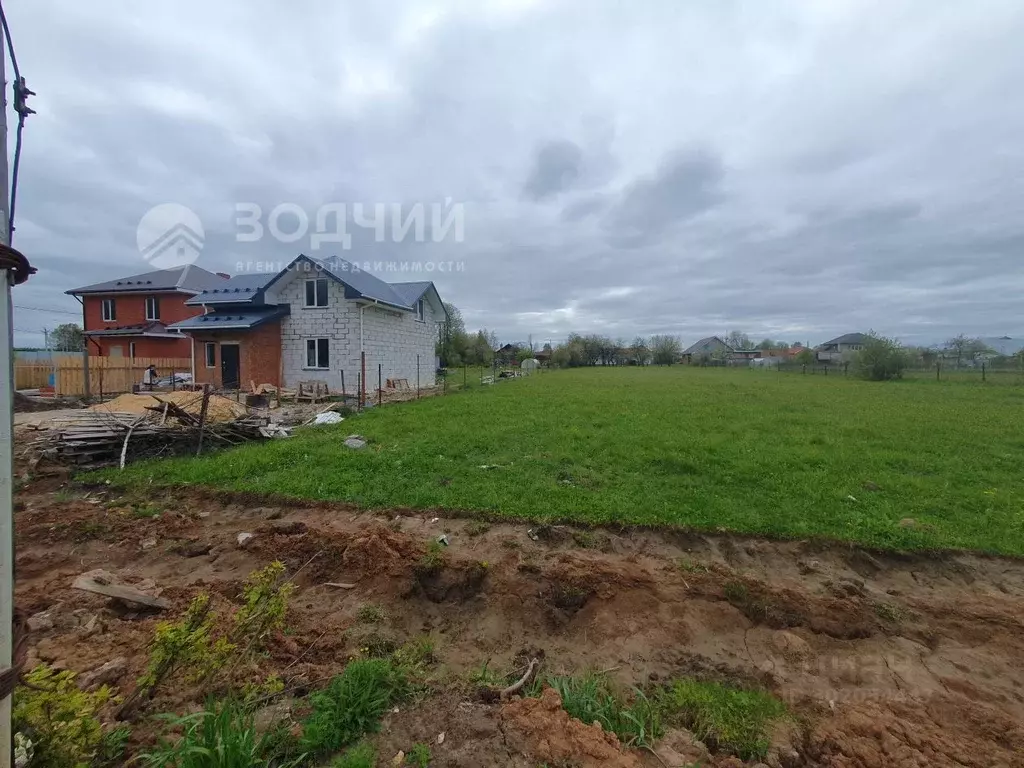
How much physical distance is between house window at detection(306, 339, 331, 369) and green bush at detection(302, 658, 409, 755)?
17882 mm

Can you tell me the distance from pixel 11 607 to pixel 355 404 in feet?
47.2

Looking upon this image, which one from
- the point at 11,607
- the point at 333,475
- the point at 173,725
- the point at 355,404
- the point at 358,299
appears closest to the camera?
the point at 11,607

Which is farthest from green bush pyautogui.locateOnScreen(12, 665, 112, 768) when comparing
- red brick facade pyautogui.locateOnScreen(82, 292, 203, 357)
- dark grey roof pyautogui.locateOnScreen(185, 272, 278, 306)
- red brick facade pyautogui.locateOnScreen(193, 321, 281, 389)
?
red brick facade pyautogui.locateOnScreen(82, 292, 203, 357)

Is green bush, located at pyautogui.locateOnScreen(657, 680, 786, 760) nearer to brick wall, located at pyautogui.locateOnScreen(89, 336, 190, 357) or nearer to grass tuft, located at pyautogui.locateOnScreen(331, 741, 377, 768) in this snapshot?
grass tuft, located at pyautogui.locateOnScreen(331, 741, 377, 768)

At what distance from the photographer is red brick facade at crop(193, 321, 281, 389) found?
1889 cm

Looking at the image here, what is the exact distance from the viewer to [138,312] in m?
29.6

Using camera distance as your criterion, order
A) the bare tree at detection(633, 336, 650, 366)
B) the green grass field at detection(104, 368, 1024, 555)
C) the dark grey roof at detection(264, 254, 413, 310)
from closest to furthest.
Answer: the green grass field at detection(104, 368, 1024, 555) < the dark grey roof at detection(264, 254, 413, 310) < the bare tree at detection(633, 336, 650, 366)

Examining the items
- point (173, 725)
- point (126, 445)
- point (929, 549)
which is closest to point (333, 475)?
point (126, 445)

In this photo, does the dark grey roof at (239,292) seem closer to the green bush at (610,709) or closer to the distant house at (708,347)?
the green bush at (610,709)

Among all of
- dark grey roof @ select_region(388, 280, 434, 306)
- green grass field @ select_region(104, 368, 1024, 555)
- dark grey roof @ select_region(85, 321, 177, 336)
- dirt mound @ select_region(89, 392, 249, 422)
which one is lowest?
green grass field @ select_region(104, 368, 1024, 555)

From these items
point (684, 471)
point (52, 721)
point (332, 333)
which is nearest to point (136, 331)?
point (332, 333)

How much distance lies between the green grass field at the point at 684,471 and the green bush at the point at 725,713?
234 centimetres

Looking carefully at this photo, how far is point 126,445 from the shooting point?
7.82 meters

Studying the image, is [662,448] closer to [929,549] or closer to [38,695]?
[929,549]
